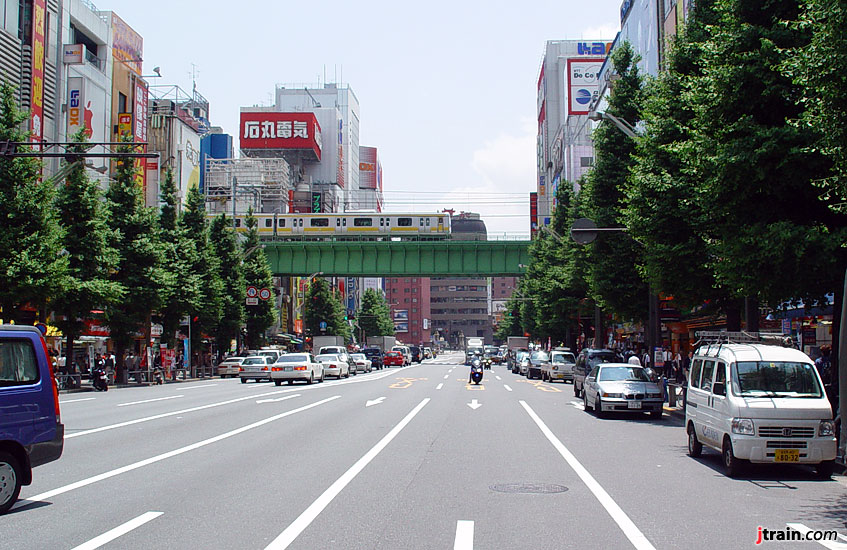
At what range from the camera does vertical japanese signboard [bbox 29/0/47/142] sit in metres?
46.0

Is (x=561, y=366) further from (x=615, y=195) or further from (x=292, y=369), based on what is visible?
(x=615, y=195)

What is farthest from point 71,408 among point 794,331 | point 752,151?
point 794,331

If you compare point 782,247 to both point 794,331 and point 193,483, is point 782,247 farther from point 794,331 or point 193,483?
point 794,331

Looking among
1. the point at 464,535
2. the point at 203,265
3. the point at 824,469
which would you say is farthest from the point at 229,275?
the point at 464,535

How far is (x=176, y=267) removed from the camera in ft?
153

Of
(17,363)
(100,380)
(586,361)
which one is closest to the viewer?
(17,363)

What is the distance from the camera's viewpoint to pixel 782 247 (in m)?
14.8

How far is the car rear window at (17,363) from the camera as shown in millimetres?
9109

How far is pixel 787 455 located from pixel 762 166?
6.20 metres

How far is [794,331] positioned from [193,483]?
84.4 feet

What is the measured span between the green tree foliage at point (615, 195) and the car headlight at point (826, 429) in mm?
19798

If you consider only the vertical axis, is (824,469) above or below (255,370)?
above

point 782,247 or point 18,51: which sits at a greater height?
point 18,51

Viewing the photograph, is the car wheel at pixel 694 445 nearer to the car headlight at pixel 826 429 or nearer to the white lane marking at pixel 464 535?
the car headlight at pixel 826 429
